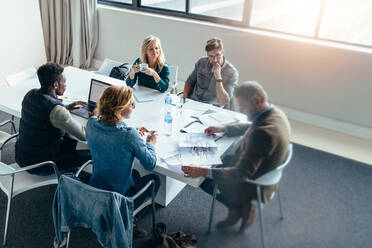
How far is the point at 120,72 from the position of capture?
12.3 ft

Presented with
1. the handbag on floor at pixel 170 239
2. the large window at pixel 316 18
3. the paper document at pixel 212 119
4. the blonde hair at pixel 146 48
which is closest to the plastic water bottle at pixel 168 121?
the paper document at pixel 212 119

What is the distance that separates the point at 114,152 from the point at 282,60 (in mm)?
1373

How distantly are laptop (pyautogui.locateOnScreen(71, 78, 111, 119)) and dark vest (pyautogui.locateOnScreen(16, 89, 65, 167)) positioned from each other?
13.2 inches

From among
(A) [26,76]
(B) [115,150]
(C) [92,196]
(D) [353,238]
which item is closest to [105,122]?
(B) [115,150]

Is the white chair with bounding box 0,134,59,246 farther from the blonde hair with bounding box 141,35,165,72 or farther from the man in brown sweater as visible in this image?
the man in brown sweater

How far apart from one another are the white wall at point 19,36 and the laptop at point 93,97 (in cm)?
275

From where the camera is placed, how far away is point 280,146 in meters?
1.19

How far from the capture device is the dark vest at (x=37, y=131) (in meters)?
2.42

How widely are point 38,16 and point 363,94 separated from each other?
15.9ft

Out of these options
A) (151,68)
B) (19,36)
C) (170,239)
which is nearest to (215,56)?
(151,68)

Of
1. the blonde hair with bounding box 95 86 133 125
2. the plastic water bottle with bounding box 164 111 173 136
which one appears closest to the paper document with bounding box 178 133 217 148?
the plastic water bottle with bounding box 164 111 173 136

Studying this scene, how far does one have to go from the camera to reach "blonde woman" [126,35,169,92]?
328 cm

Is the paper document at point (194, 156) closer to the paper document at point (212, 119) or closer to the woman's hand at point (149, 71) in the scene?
the paper document at point (212, 119)

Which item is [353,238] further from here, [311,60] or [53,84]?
[53,84]
